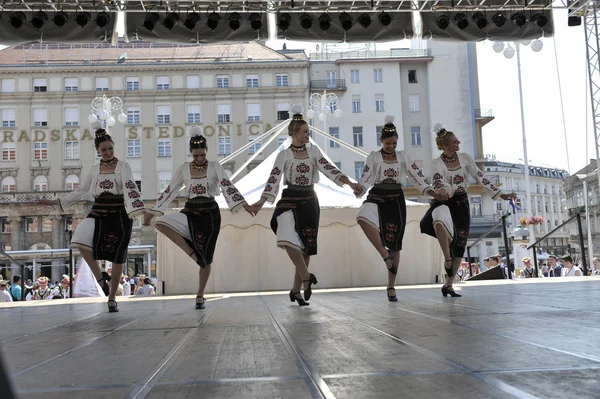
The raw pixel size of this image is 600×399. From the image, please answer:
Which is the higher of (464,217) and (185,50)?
(185,50)

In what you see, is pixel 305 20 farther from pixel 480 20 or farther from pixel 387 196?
pixel 387 196

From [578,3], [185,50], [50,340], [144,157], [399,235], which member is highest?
[185,50]

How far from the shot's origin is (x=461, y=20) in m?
9.68

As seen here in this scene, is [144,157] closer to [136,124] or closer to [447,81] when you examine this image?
[136,124]

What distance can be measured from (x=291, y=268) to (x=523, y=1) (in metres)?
5.49

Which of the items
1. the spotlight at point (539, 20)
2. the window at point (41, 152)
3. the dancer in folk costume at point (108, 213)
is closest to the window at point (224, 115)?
the window at point (41, 152)

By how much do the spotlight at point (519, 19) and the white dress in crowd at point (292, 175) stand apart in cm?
521

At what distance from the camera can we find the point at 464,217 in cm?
651

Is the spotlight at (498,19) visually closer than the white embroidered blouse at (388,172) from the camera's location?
No

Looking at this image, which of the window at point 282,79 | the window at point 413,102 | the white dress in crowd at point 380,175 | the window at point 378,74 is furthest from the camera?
the window at point 413,102

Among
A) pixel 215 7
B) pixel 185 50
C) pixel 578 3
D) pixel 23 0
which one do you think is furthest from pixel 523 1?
pixel 185 50

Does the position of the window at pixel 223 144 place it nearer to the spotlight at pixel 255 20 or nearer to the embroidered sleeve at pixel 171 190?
the spotlight at pixel 255 20

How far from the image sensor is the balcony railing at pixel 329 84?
46531 mm

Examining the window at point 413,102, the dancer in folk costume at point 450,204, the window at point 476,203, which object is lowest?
the dancer in folk costume at point 450,204
